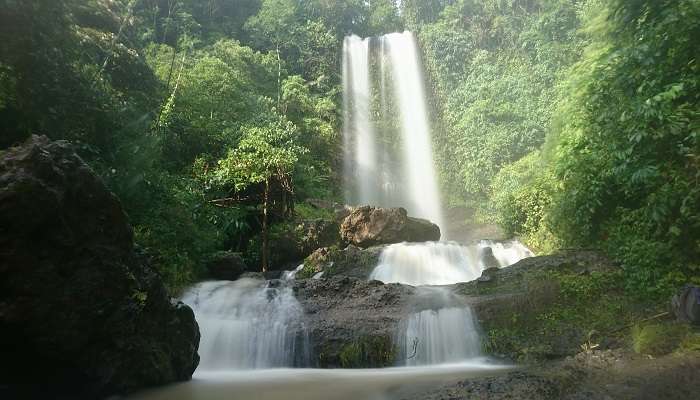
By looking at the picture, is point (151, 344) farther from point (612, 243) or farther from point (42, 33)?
point (612, 243)

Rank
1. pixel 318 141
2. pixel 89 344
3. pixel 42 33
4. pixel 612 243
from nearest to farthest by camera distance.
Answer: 1. pixel 89 344
2. pixel 42 33
3. pixel 612 243
4. pixel 318 141

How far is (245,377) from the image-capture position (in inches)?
297

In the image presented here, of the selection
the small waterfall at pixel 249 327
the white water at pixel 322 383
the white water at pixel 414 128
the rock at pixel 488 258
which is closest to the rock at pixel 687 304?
the white water at pixel 322 383

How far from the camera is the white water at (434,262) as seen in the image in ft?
45.0

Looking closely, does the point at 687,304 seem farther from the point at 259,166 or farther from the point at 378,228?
the point at 259,166

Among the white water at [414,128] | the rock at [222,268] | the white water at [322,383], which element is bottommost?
the white water at [322,383]

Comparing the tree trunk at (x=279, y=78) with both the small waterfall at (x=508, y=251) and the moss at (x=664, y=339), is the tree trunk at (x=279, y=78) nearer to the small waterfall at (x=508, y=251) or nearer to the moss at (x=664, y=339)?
the small waterfall at (x=508, y=251)

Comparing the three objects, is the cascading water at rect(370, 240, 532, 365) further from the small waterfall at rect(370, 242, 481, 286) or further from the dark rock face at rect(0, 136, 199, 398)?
the dark rock face at rect(0, 136, 199, 398)

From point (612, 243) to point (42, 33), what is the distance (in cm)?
1152

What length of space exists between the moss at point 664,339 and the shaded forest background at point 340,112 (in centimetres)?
147

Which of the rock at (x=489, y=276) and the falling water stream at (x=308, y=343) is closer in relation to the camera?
the falling water stream at (x=308, y=343)

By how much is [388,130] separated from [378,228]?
14547mm

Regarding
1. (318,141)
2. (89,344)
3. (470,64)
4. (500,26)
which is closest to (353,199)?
A: (318,141)

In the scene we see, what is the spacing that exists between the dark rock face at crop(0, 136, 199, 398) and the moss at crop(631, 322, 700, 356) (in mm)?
6452
